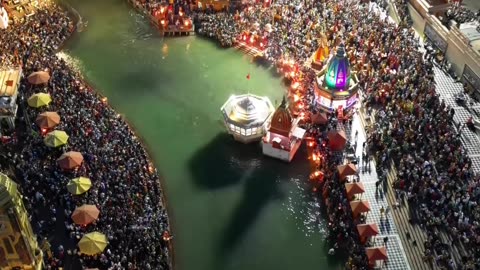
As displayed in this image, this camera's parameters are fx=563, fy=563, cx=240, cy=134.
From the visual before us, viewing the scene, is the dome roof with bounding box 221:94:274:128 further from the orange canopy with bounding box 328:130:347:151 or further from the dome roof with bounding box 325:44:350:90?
the dome roof with bounding box 325:44:350:90

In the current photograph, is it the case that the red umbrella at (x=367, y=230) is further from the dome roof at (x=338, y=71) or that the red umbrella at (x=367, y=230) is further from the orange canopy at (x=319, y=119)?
the dome roof at (x=338, y=71)

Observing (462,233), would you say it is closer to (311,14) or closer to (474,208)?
(474,208)

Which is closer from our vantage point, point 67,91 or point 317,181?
point 317,181

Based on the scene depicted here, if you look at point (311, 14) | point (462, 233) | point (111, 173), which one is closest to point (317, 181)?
point (462, 233)

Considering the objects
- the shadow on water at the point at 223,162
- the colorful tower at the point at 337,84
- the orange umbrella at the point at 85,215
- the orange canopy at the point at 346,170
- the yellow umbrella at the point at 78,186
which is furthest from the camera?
the colorful tower at the point at 337,84

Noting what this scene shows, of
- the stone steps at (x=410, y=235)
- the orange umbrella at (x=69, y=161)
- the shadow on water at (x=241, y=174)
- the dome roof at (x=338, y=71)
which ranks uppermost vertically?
the dome roof at (x=338, y=71)

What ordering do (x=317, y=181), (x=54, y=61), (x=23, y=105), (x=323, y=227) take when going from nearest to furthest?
(x=323, y=227), (x=317, y=181), (x=23, y=105), (x=54, y=61)

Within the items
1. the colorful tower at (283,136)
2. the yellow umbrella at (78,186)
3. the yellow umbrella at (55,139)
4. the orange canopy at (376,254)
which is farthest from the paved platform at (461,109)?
the yellow umbrella at (55,139)

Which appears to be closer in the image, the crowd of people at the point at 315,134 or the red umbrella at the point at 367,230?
the red umbrella at the point at 367,230
